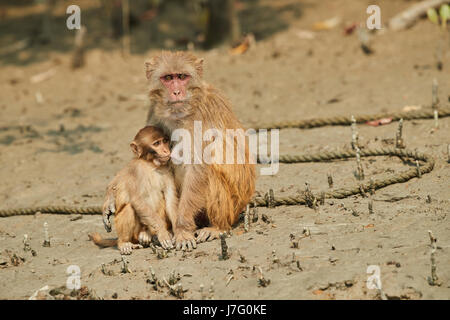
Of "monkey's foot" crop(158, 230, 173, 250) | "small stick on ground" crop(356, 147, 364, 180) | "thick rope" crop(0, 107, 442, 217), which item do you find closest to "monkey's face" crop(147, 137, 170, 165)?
"monkey's foot" crop(158, 230, 173, 250)

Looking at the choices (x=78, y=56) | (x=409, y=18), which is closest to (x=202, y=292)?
(x=409, y=18)

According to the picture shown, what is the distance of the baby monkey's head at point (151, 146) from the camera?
6125 millimetres

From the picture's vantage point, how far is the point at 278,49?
1277 cm

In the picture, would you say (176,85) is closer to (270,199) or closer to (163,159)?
(163,159)

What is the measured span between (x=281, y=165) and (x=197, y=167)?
2026 millimetres

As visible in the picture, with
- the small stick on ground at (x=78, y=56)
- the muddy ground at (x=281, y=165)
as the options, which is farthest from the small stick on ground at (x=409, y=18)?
the small stick on ground at (x=78, y=56)

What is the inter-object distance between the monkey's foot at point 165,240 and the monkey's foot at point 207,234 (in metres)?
0.26

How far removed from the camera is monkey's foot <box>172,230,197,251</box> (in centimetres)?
603

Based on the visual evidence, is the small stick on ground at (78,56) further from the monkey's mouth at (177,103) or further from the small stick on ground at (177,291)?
the small stick on ground at (177,291)

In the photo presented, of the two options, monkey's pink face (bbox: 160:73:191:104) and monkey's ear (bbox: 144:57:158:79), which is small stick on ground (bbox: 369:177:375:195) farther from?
monkey's ear (bbox: 144:57:158:79)

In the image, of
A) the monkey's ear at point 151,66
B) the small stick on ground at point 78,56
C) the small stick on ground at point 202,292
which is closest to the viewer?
the small stick on ground at point 202,292

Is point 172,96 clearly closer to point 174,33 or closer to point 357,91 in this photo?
point 357,91

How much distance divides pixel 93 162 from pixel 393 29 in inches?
248
